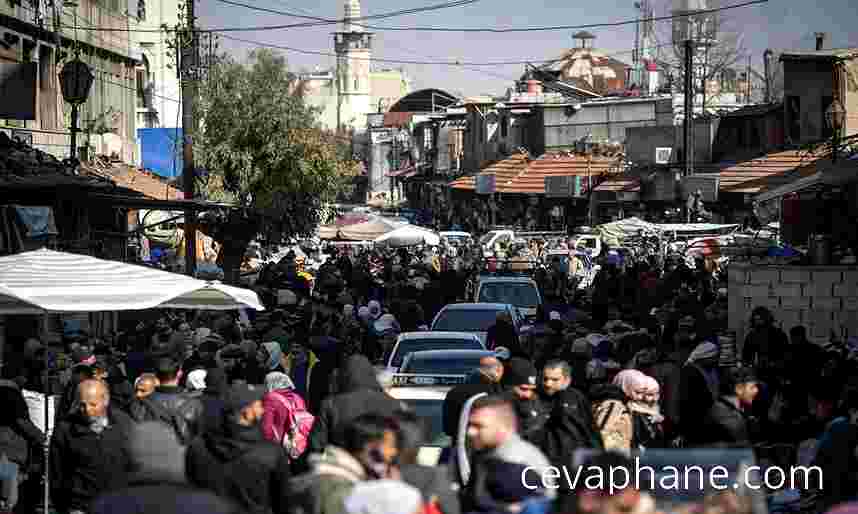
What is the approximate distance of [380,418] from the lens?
23.1ft

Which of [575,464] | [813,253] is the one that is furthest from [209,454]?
[813,253]

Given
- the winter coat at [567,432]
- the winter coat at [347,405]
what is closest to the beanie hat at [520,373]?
the winter coat at [567,432]

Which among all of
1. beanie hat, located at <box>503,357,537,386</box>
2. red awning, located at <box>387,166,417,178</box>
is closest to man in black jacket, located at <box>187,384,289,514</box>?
beanie hat, located at <box>503,357,537,386</box>

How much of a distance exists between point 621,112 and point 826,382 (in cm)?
5129

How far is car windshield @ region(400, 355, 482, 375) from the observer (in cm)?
1477

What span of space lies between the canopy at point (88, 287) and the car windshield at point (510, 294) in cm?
1295

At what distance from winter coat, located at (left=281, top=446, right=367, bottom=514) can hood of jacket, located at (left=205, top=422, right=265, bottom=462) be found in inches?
30.5

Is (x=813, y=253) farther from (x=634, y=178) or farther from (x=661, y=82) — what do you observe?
(x=661, y=82)

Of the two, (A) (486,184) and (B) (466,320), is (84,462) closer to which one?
(B) (466,320)

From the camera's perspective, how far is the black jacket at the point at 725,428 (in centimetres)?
975

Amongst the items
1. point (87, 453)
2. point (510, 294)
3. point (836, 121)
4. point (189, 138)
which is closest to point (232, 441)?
point (87, 453)

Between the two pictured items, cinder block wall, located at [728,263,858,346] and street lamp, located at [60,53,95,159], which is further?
street lamp, located at [60,53,95,159]

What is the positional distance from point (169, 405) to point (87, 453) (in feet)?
4.10

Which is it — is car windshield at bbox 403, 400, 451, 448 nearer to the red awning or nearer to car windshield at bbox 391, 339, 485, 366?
car windshield at bbox 391, 339, 485, 366
